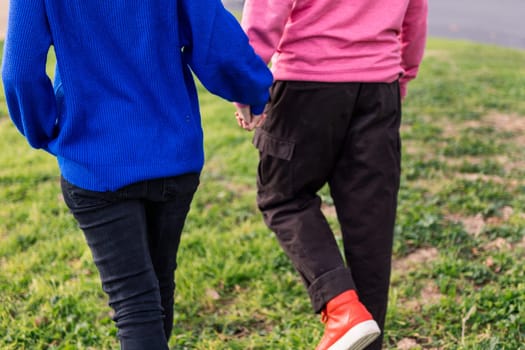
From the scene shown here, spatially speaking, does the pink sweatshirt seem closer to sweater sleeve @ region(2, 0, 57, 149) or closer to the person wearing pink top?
the person wearing pink top

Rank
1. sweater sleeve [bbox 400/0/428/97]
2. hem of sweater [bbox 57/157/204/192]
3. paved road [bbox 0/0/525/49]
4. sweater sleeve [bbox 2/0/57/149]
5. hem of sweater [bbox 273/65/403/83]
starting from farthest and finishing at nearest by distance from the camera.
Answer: paved road [bbox 0/0/525/49] < sweater sleeve [bbox 400/0/428/97] < hem of sweater [bbox 273/65/403/83] < hem of sweater [bbox 57/157/204/192] < sweater sleeve [bbox 2/0/57/149]

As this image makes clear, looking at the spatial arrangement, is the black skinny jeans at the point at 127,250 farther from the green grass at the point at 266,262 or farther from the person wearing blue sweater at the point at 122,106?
the green grass at the point at 266,262

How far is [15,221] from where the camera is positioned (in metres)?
4.04

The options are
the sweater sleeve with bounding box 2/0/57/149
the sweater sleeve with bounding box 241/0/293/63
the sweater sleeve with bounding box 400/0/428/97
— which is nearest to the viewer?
the sweater sleeve with bounding box 2/0/57/149

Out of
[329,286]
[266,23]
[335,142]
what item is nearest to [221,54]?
[266,23]

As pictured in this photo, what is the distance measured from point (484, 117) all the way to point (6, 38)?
5.11 meters

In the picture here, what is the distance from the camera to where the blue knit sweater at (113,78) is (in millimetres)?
1719

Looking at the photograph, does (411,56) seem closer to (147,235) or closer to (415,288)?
(415,288)

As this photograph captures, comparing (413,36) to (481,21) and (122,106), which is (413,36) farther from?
(481,21)

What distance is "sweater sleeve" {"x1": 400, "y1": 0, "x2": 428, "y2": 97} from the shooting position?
2.46 meters

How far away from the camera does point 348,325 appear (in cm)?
210

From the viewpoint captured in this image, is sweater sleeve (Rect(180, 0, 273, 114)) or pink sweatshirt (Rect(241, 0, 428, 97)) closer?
sweater sleeve (Rect(180, 0, 273, 114))

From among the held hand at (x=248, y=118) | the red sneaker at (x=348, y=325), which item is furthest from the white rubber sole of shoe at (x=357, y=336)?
the held hand at (x=248, y=118)

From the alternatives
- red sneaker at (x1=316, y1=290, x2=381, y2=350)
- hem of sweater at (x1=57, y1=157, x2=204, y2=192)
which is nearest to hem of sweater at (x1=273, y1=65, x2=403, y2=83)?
hem of sweater at (x1=57, y1=157, x2=204, y2=192)
